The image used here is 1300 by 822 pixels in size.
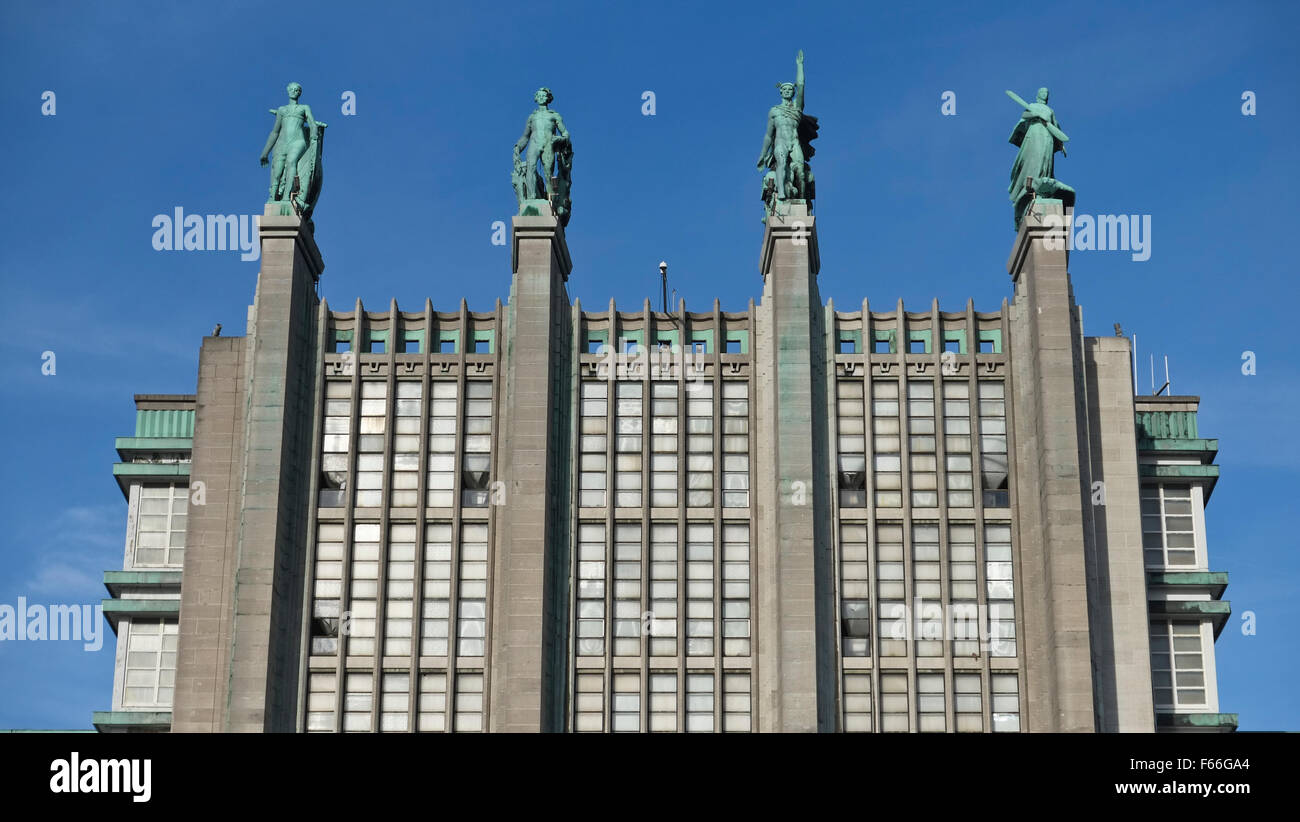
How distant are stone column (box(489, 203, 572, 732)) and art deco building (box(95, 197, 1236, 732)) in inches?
3.8

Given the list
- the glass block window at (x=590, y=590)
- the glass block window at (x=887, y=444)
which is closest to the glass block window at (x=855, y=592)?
the glass block window at (x=887, y=444)

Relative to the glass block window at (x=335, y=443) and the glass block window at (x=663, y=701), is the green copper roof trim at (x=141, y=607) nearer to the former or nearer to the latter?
the glass block window at (x=335, y=443)

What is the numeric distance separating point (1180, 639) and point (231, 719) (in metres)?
27.9

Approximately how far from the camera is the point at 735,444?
58.5 m

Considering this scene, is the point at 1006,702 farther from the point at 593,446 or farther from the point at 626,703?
the point at 593,446

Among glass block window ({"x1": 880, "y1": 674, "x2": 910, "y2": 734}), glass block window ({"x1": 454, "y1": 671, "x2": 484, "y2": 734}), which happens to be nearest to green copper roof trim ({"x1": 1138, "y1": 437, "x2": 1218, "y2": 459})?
glass block window ({"x1": 880, "y1": 674, "x2": 910, "y2": 734})

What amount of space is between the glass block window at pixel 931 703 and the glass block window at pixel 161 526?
22487mm

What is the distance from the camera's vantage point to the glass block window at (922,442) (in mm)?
57969

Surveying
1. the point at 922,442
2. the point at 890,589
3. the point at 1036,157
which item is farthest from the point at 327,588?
the point at 1036,157

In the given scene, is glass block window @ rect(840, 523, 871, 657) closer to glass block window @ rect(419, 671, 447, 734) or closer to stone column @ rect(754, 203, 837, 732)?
stone column @ rect(754, 203, 837, 732)

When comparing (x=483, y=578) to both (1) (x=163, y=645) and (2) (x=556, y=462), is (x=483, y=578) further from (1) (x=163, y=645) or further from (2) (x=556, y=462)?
(1) (x=163, y=645)

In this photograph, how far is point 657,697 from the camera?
56094 mm

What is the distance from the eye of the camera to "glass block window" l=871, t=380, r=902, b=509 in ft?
190
